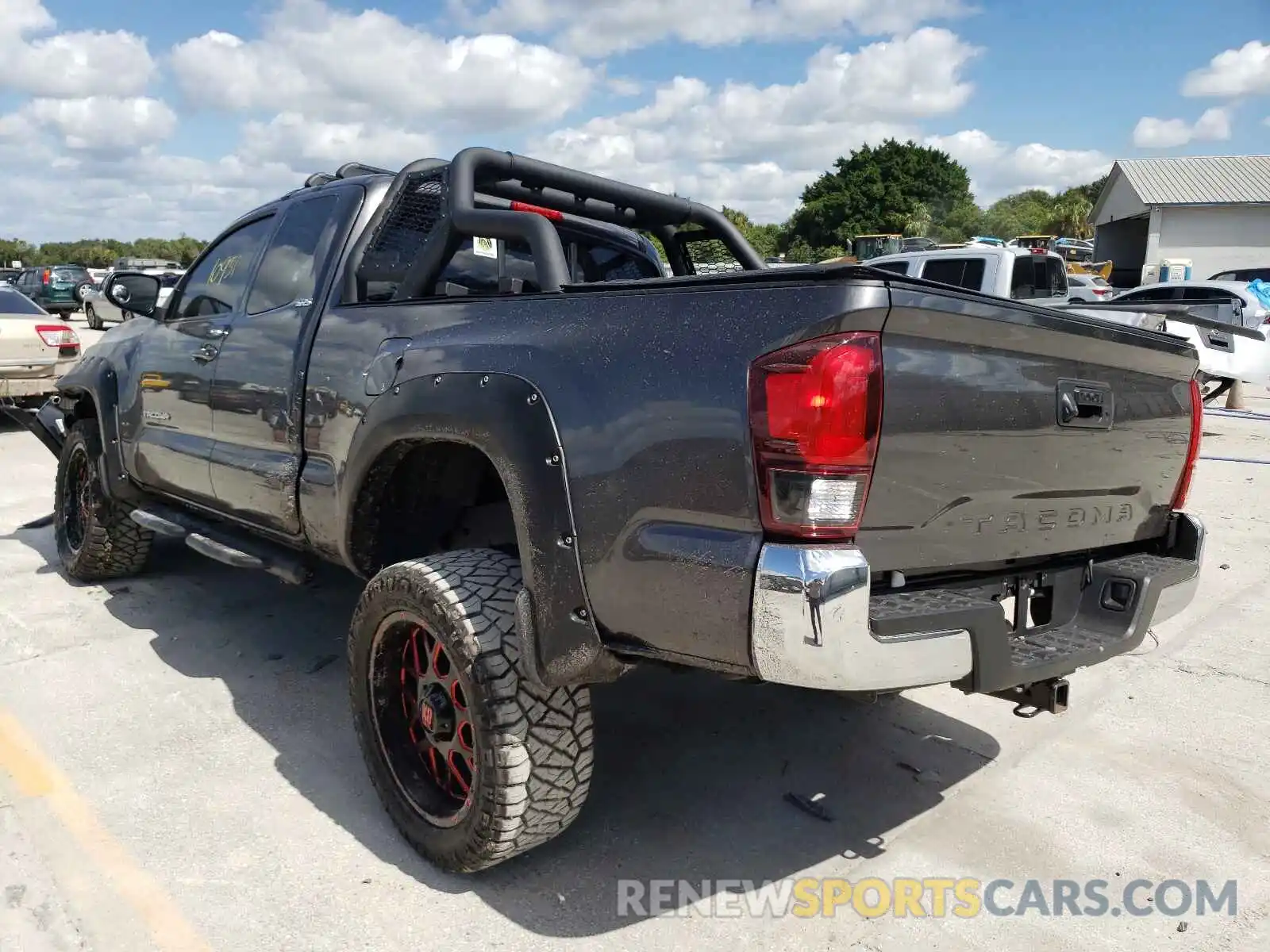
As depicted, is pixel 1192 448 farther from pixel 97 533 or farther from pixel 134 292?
pixel 97 533

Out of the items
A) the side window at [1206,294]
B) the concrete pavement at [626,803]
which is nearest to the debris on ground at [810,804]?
the concrete pavement at [626,803]

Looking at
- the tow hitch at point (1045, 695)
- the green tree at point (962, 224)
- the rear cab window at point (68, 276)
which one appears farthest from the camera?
the green tree at point (962, 224)

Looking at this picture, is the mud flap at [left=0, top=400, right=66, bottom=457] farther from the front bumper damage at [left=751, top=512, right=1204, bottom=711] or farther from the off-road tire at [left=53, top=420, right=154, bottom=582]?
the front bumper damage at [left=751, top=512, right=1204, bottom=711]

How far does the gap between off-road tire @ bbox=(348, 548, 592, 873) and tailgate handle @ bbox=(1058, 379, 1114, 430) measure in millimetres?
1471

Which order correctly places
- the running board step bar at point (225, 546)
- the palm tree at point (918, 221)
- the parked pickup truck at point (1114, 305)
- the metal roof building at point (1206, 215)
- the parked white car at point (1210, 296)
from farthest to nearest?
the palm tree at point (918, 221)
the metal roof building at point (1206, 215)
the parked white car at point (1210, 296)
the parked pickup truck at point (1114, 305)
the running board step bar at point (225, 546)

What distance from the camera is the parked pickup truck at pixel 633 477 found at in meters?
2.10

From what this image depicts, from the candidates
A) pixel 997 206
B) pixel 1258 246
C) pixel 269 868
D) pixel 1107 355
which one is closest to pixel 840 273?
pixel 1107 355

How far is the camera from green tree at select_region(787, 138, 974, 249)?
A: 6738 cm

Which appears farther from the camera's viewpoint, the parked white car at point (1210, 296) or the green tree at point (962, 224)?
the green tree at point (962, 224)

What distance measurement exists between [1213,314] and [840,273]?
14740 millimetres

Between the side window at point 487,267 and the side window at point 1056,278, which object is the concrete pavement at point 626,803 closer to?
the side window at point 487,267

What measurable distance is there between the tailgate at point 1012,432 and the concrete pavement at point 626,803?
0.95m

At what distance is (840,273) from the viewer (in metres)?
2.10

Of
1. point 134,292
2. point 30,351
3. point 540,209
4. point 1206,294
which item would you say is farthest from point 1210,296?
point 30,351
